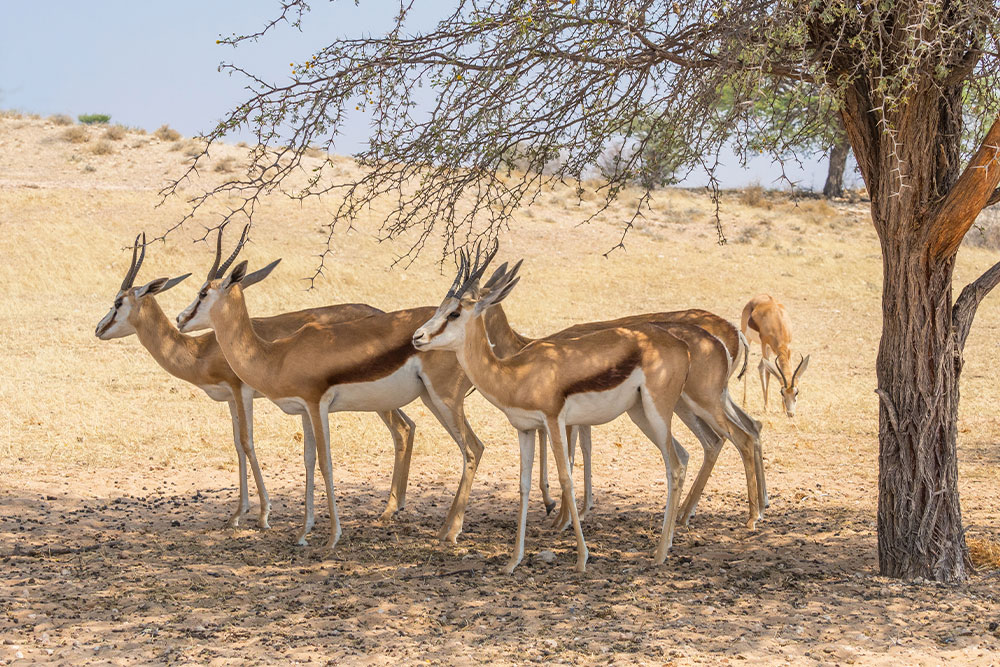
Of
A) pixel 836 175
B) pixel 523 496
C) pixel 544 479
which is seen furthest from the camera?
pixel 836 175

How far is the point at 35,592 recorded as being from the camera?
6320 mm

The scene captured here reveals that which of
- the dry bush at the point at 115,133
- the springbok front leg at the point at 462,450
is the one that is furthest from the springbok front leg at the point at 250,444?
the dry bush at the point at 115,133

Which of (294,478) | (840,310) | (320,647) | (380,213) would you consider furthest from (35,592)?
(380,213)

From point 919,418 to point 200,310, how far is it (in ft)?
16.1

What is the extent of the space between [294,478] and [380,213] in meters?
19.8

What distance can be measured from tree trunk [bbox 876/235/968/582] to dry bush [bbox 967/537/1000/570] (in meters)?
0.44

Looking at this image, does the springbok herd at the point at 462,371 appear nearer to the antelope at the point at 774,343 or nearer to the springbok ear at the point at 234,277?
the springbok ear at the point at 234,277

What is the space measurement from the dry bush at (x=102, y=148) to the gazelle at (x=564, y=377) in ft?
101

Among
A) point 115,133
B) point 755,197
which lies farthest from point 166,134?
point 755,197

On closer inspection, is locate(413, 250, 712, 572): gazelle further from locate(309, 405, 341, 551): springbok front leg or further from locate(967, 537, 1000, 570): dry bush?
locate(967, 537, 1000, 570): dry bush

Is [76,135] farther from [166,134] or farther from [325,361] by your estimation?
[325,361]

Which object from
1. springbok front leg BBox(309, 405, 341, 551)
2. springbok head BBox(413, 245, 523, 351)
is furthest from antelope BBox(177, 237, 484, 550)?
springbok head BBox(413, 245, 523, 351)

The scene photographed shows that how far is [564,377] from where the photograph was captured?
6695 mm

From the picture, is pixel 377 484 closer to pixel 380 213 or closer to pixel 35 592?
pixel 35 592
